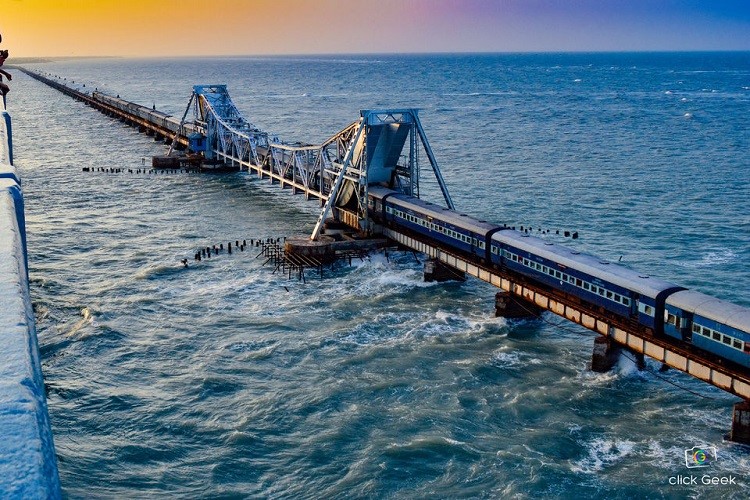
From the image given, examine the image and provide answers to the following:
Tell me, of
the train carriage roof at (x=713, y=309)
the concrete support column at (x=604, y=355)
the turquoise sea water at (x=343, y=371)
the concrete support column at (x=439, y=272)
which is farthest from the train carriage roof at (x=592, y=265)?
the concrete support column at (x=439, y=272)

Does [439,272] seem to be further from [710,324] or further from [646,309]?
[710,324]

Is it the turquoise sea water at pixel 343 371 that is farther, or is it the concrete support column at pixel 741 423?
the concrete support column at pixel 741 423

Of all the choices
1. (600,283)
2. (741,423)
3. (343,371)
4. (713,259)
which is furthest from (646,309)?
(713,259)

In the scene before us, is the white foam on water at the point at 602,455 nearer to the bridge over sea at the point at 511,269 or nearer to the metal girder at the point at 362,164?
the bridge over sea at the point at 511,269

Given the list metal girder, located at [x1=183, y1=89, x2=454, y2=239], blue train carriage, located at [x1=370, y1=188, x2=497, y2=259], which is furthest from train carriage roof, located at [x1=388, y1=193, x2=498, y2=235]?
metal girder, located at [x1=183, y1=89, x2=454, y2=239]

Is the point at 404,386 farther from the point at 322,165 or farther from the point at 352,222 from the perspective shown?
the point at 322,165

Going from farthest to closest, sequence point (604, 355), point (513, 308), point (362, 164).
Answer: point (362, 164)
point (513, 308)
point (604, 355)
